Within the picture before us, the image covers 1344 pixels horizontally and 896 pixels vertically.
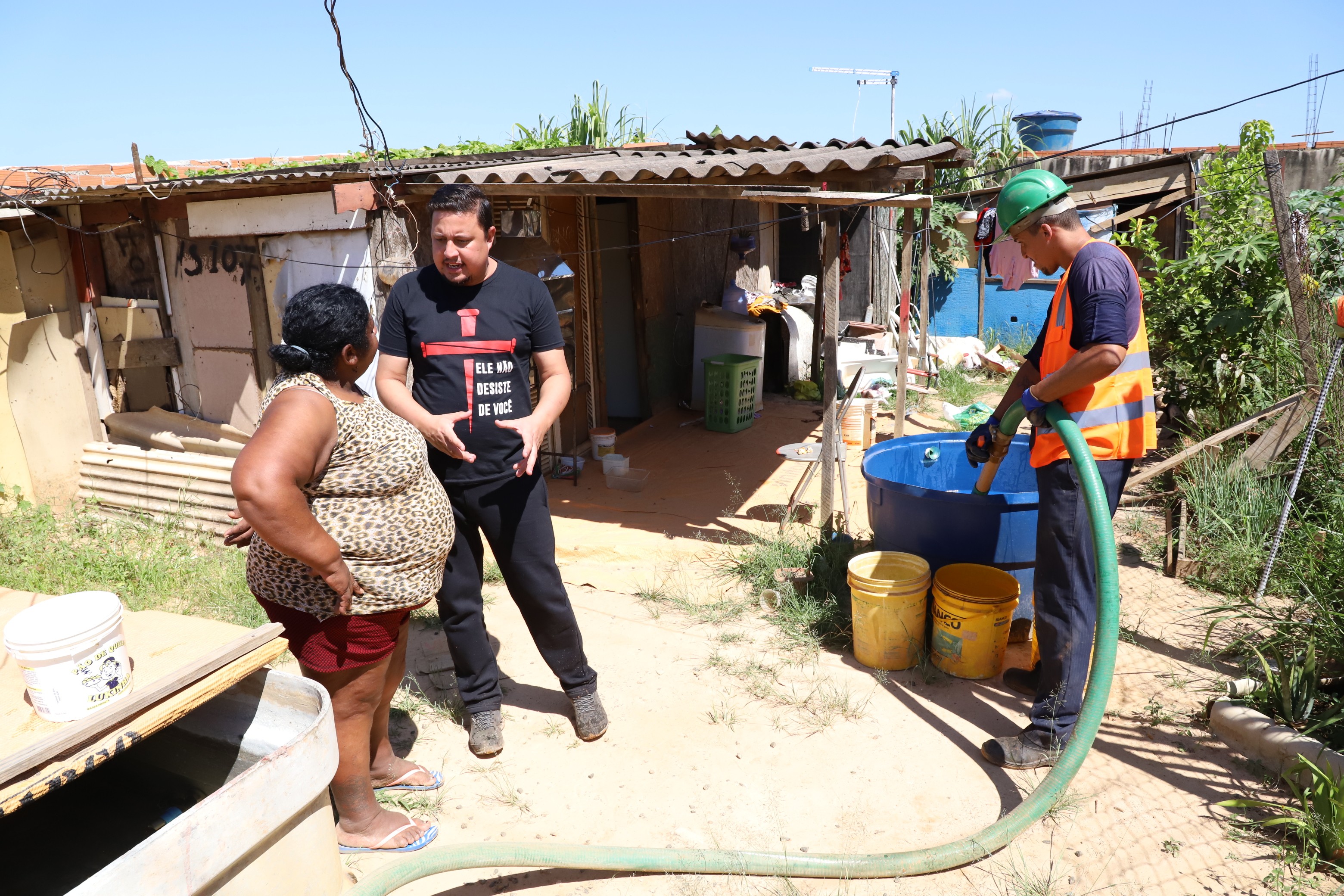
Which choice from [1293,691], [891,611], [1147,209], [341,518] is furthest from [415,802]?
[1147,209]

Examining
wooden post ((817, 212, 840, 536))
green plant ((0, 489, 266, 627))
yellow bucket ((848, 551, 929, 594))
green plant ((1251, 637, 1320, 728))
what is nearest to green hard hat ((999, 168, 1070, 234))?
yellow bucket ((848, 551, 929, 594))

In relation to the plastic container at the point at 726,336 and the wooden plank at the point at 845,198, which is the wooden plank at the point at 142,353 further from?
the wooden plank at the point at 845,198

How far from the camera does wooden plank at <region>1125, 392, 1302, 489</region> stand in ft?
17.6

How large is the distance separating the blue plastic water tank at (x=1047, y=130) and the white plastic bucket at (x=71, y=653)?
48.8ft

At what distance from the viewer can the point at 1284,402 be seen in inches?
210

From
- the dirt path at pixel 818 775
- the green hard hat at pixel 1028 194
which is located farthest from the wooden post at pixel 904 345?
the green hard hat at pixel 1028 194

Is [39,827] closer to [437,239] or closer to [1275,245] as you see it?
[437,239]

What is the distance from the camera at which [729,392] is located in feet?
29.1

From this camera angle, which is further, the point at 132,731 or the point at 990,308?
the point at 990,308

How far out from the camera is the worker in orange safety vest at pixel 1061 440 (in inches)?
117

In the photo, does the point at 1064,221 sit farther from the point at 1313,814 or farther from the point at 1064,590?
the point at 1313,814

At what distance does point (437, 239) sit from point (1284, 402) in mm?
5272

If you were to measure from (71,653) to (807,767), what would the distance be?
2.44 m

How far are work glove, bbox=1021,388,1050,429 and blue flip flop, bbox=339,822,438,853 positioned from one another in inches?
101
